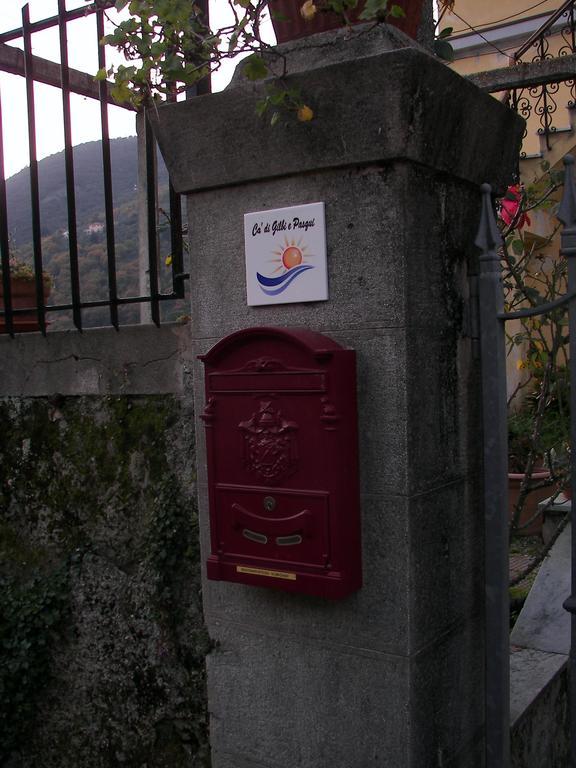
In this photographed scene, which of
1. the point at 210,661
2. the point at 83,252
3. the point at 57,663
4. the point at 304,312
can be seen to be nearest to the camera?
the point at 304,312

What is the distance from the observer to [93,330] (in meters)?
Result: 3.35

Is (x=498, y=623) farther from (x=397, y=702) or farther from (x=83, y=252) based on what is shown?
(x=83, y=252)

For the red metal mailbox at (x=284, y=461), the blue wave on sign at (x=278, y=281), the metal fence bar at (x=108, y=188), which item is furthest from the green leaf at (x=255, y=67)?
the metal fence bar at (x=108, y=188)

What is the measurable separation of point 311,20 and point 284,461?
1.30 m

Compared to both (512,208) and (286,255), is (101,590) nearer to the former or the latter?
(286,255)

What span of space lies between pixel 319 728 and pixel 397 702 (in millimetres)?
322

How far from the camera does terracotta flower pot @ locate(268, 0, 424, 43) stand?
2.31 metres

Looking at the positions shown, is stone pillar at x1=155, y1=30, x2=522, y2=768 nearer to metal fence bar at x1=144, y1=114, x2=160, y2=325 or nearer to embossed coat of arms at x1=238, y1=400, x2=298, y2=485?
embossed coat of arms at x1=238, y1=400, x2=298, y2=485

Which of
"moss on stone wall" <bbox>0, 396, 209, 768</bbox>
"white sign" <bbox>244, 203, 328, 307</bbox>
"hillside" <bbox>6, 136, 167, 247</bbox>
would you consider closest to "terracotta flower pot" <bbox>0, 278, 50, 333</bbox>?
"hillside" <bbox>6, 136, 167, 247</bbox>

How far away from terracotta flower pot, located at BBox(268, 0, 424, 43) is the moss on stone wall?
1.43 m

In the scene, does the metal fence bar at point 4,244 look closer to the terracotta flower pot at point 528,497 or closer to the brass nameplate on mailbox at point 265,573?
the brass nameplate on mailbox at point 265,573

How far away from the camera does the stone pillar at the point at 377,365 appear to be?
7.23 feet

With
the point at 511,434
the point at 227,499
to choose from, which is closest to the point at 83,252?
the point at 227,499

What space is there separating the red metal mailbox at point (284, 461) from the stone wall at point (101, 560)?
630 millimetres
